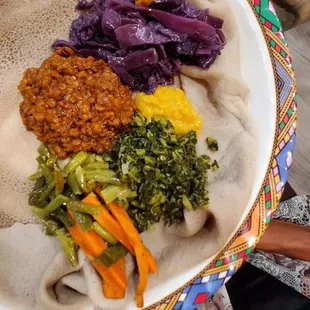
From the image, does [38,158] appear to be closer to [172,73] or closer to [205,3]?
[172,73]

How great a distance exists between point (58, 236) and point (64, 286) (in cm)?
28

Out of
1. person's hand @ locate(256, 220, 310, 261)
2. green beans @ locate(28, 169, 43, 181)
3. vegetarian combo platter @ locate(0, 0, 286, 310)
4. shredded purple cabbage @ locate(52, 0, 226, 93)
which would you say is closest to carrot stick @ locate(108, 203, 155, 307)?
vegetarian combo platter @ locate(0, 0, 286, 310)

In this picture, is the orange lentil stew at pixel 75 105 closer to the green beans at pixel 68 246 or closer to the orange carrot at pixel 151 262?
the green beans at pixel 68 246

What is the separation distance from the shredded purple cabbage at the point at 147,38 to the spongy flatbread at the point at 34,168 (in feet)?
0.30

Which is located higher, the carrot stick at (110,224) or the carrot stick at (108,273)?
the carrot stick at (110,224)

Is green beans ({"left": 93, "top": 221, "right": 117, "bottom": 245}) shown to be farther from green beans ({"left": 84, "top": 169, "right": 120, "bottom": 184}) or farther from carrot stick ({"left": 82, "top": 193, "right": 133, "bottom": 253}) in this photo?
green beans ({"left": 84, "top": 169, "right": 120, "bottom": 184})

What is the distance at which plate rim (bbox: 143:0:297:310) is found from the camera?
2535mm

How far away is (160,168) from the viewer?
2510 mm

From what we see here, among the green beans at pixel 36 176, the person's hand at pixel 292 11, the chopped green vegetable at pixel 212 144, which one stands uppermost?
the person's hand at pixel 292 11

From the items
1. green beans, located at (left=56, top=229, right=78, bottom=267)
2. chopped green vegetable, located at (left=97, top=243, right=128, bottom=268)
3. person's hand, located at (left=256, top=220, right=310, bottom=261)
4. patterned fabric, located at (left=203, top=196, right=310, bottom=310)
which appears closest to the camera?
chopped green vegetable, located at (left=97, top=243, right=128, bottom=268)

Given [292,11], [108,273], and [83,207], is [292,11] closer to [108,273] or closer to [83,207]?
[83,207]

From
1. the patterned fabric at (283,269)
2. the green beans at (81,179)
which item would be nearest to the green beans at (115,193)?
the green beans at (81,179)

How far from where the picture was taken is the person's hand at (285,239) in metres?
3.16

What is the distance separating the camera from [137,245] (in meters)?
2.41
